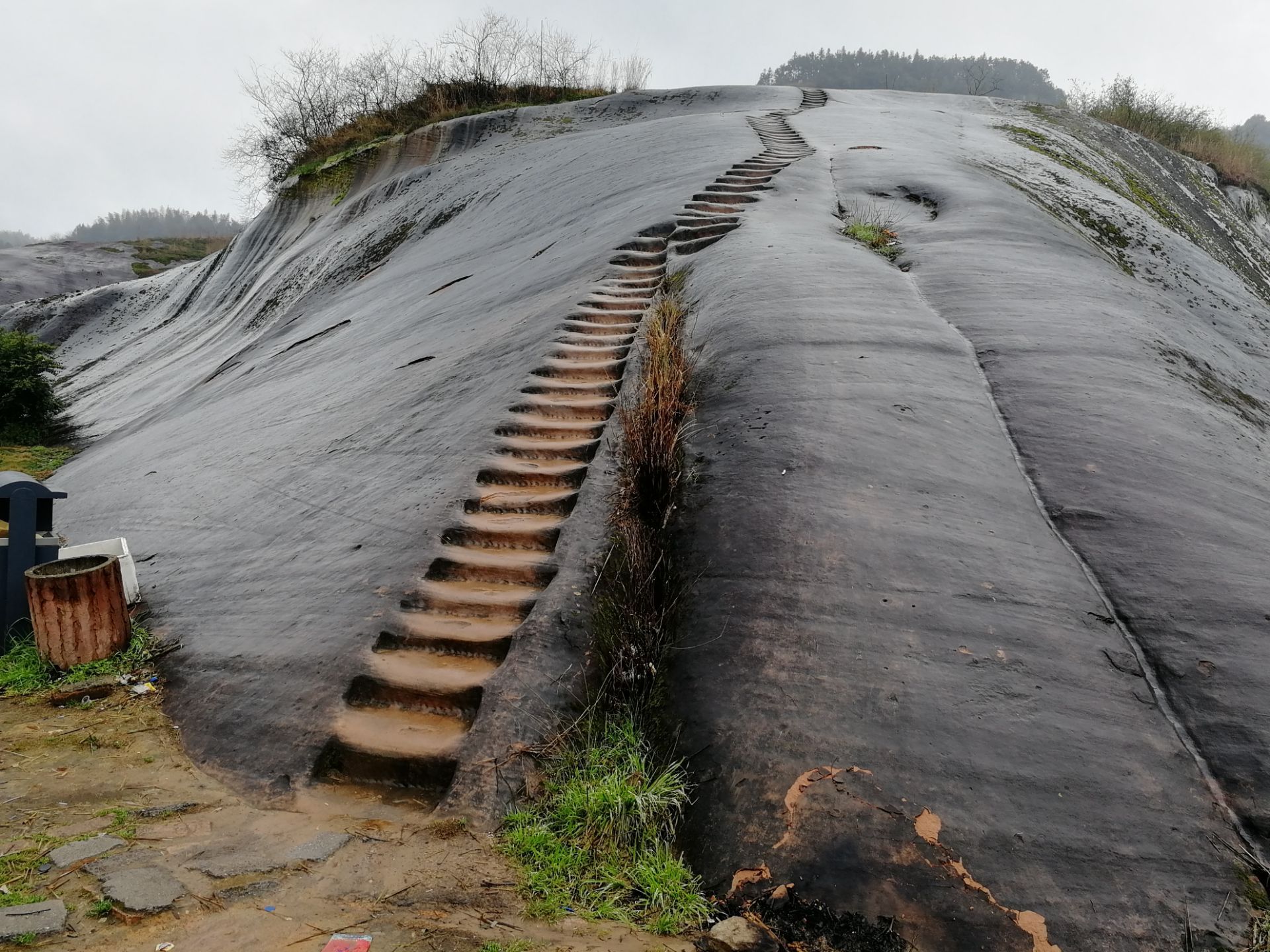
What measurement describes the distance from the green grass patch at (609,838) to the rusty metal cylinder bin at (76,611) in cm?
230

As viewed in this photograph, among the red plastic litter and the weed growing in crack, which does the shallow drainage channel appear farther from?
the weed growing in crack

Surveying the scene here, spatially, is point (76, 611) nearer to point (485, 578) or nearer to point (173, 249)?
point (485, 578)

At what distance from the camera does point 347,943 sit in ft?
6.59

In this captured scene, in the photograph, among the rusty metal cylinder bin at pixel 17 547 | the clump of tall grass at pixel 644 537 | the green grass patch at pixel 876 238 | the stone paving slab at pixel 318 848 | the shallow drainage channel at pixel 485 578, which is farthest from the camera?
the green grass patch at pixel 876 238

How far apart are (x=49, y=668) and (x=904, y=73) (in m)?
57.0

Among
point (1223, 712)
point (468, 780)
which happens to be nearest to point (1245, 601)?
point (1223, 712)

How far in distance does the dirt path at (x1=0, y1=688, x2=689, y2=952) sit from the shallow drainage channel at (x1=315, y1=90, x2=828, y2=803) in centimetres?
19

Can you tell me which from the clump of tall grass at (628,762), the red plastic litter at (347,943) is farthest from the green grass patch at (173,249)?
the red plastic litter at (347,943)

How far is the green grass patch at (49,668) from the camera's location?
366cm

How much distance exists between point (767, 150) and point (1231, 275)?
479cm

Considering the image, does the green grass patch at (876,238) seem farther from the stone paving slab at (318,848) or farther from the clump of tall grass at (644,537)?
the stone paving slab at (318,848)

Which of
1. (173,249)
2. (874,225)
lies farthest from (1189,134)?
(173,249)

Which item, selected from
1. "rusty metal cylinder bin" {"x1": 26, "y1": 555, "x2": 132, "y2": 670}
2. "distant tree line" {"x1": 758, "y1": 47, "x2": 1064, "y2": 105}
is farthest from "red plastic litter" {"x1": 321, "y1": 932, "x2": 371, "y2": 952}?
"distant tree line" {"x1": 758, "y1": 47, "x2": 1064, "y2": 105}

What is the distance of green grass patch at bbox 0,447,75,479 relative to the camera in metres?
9.41
